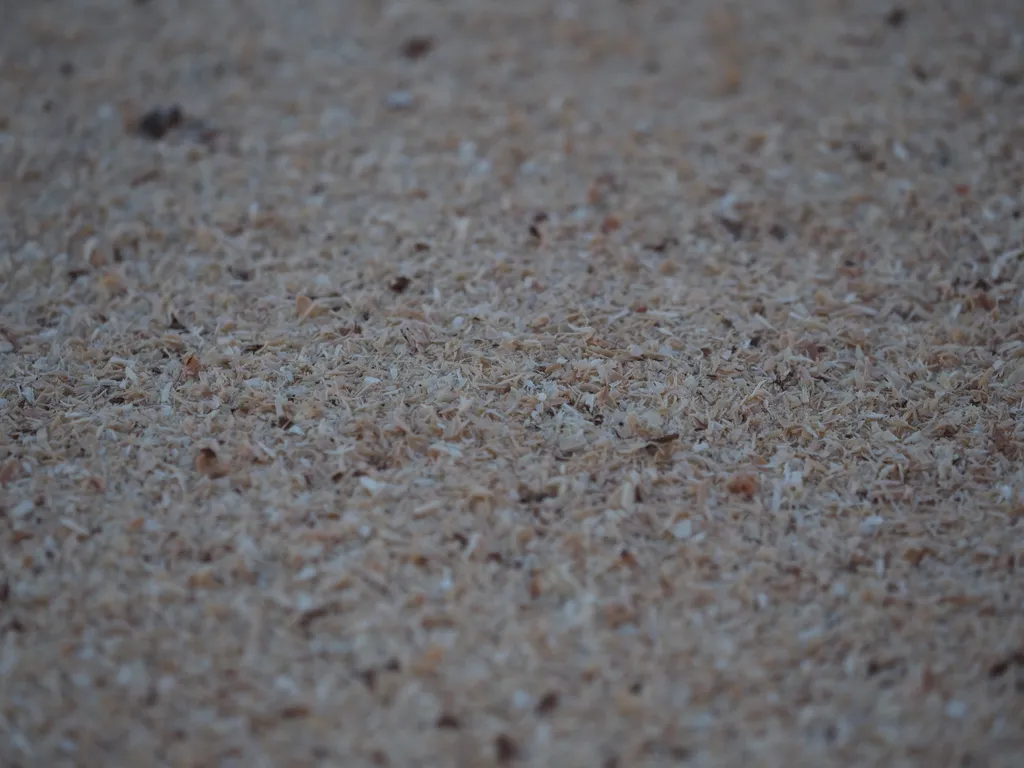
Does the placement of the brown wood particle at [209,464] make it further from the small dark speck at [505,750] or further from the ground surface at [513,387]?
the small dark speck at [505,750]

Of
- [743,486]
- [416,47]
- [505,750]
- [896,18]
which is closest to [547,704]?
[505,750]

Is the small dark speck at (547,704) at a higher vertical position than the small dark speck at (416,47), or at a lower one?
lower

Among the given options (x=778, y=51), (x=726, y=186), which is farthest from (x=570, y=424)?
(x=778, y=51)

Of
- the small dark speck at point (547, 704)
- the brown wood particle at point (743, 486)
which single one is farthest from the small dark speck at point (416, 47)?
the small dark speck at point (547, 704)

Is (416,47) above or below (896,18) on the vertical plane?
above

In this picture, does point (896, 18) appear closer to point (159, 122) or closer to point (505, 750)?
point (159, 122)

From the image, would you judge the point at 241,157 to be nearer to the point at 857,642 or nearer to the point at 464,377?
the point at 464,377

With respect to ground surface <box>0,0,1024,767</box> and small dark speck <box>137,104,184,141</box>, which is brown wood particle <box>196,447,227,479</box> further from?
small dark speck <box>137,104,184,141</box>

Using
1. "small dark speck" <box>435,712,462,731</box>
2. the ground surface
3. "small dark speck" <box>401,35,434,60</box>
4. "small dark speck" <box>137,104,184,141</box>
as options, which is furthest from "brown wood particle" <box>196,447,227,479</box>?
"small dark speck" <box>401,35,434,60</box>
